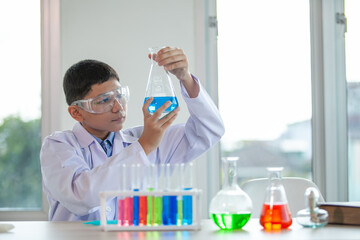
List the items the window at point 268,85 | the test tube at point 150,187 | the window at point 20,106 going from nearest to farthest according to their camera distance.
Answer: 1. the test tube at point 150,187
2. the window at point 20,106
3. the window at point 268,85

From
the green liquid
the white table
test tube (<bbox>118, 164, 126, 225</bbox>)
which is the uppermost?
test tube (<bbox>118, 164, 126, 225</bbox>)

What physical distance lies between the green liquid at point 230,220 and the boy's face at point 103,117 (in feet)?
2.40

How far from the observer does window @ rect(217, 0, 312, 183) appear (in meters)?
3.60

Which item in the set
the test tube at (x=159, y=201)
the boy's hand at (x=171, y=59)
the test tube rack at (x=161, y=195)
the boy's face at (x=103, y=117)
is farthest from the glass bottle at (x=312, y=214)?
A: the boy's face at (x=103, y=117)

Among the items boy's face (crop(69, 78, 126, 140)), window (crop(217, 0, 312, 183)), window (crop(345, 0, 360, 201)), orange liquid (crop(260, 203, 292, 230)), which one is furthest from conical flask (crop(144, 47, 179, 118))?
window (crop(345, 0, 360, 201))

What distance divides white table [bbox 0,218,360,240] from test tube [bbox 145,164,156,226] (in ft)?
0.15

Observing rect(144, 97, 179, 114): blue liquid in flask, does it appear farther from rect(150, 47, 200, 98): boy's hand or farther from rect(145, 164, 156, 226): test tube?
rect(145, 164, 156, 226): test tube

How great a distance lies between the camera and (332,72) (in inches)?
138

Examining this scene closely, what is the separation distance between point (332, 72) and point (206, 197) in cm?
119

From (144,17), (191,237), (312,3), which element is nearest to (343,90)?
(312,3)

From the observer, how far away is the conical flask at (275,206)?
158cm

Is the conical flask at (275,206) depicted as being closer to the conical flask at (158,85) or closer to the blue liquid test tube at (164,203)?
the blue liquid test tube at (164,203)

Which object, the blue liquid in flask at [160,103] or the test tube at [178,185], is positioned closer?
the test tube at [178,185]

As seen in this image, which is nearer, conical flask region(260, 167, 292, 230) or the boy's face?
conical flask region(260, 167, 292, 230)
